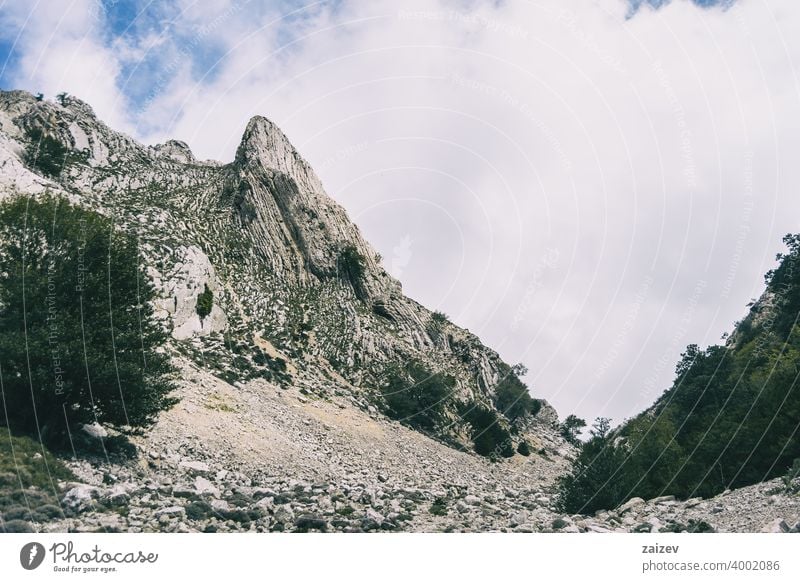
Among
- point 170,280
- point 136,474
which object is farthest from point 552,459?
point 136,474

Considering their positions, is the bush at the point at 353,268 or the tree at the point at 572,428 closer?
the bush at the point at 353,268

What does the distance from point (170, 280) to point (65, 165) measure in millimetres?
34311

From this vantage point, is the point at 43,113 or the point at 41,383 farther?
the point at 43,113

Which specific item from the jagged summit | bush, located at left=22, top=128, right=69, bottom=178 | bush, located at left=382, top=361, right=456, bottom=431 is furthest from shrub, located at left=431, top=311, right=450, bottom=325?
bush, located at left=22, top=128, right=69, bottom=178

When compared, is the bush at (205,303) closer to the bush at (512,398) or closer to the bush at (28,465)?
the bush at (28,465)

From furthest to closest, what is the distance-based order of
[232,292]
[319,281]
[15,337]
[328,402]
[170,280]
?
[319,281] → [232,292] → [328,402] → [170,280] → [15,337]

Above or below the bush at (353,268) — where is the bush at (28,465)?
below

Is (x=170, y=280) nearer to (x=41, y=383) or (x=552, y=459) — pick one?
(x=41, y=383)

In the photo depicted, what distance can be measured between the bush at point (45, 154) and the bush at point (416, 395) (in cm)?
4276

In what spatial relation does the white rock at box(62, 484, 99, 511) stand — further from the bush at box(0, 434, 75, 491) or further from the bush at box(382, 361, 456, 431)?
the bush at box(382, 361, 456, 431)

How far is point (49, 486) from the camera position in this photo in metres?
13.2

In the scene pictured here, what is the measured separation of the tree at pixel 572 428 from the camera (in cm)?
10722

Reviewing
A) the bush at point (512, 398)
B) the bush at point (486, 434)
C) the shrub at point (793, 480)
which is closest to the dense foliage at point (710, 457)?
the shrub at point (793, 480)

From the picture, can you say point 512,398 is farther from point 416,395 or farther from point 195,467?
point 195,467
